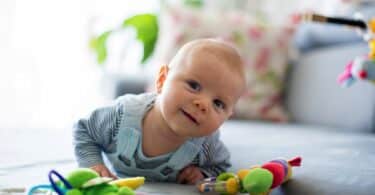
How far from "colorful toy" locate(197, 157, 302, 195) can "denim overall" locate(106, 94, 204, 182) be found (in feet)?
0.28

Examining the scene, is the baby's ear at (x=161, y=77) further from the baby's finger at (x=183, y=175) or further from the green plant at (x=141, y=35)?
the green plant at (x=141, y=35)

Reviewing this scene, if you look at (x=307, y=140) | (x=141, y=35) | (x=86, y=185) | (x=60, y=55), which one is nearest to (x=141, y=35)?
(x=141, y=35)

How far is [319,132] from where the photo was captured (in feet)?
5.45

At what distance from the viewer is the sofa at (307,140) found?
0.88m

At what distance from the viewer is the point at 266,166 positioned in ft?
2.83

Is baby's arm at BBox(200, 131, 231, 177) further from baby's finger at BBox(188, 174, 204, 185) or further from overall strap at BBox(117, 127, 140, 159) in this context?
overall strap at BBox(117, 127, 140, 159)

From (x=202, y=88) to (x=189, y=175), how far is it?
19cm

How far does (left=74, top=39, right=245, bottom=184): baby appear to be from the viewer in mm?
844

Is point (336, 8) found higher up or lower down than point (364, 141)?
higher up

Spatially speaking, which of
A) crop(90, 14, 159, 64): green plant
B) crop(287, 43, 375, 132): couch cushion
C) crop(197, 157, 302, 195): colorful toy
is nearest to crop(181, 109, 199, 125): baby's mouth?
crop(197, 157, 302, 195): colorful toy

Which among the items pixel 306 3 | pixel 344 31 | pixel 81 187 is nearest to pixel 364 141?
pixel 344 31

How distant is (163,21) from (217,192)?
142 centimetres

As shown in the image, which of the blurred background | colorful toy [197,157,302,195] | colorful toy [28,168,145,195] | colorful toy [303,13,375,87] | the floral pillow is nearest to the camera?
colorful toy [28,168,145,195]

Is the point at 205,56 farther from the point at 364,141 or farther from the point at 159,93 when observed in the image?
the point at 364,141
